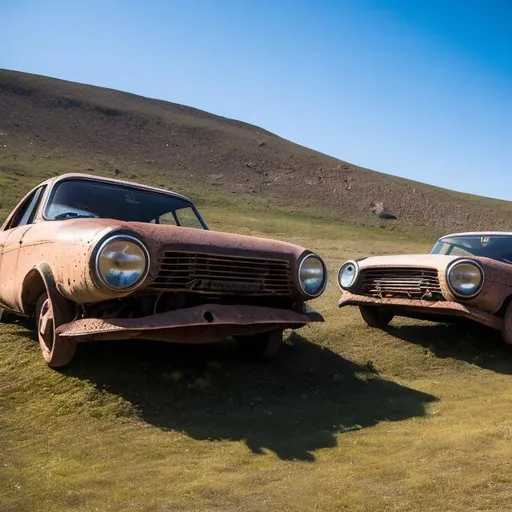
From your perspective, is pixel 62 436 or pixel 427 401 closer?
pixel 62 436

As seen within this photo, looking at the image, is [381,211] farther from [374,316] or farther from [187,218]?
[187,218]

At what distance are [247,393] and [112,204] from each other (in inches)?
82.3

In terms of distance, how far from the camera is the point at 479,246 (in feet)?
25.1

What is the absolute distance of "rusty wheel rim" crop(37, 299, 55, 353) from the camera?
15.0 feet

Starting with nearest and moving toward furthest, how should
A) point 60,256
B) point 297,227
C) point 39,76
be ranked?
point 60,256 < point 297,227 < point 39,76

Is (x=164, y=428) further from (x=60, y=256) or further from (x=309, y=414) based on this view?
(x=60, y=256)

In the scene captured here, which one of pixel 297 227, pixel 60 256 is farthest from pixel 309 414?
pixel 297 227

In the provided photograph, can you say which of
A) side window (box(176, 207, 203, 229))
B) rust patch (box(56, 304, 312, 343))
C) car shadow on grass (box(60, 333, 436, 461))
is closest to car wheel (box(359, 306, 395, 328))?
car shadow on grass (box(60, 333, 436, 461))

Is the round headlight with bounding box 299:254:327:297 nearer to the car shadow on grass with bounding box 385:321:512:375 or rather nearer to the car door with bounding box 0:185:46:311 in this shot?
the car shadow on grass with bounding box 385:321:512:375

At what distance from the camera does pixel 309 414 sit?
14.9 ft

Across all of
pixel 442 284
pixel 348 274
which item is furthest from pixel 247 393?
pixel 348 274

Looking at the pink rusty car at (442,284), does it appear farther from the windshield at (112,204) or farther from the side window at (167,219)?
the side window at (167,219)

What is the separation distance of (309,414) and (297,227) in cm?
2649

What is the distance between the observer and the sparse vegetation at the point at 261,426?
311 centimetres
